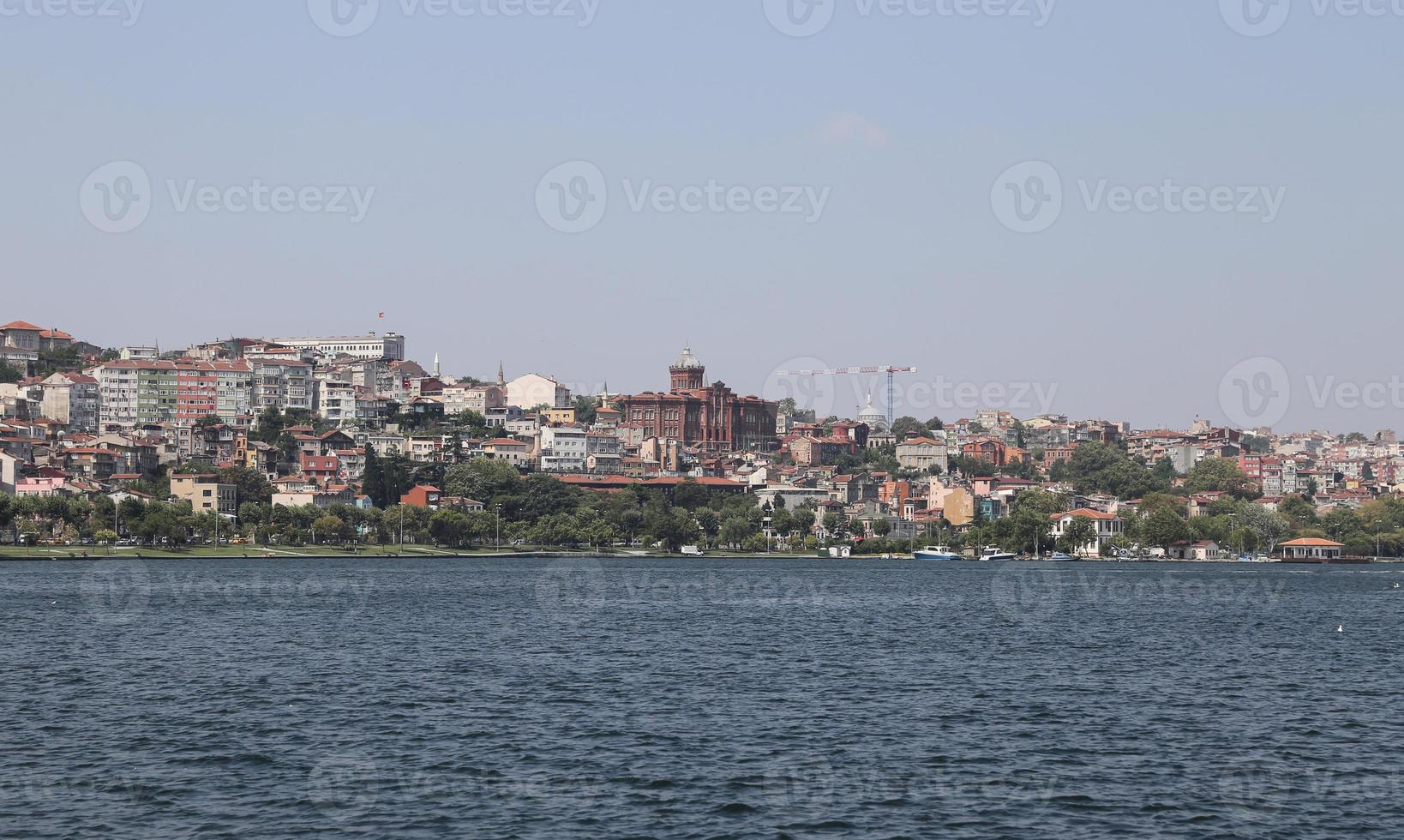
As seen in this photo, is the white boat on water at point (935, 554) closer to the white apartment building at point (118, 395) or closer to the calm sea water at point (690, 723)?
the calm sea water at point (690, 723)

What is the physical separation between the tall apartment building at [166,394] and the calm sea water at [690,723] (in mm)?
133127

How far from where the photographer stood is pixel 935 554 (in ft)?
502

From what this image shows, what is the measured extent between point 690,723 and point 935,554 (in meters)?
122

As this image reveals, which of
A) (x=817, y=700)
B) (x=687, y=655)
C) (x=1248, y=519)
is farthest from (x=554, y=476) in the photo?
(x=817, y=700)

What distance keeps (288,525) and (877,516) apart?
6922 centimetres

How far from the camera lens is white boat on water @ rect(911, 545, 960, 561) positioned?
500 feet

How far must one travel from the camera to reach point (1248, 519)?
6703 inches

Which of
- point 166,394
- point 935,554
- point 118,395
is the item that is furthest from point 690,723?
point 118,395

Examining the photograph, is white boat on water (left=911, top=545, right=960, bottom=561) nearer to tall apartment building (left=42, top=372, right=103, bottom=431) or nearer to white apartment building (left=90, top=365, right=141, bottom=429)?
white apartment building (left=90, top=365, right=141, bottom=429)

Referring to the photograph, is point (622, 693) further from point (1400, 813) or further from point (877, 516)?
point (877, 516)

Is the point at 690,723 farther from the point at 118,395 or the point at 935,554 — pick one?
the point at 118,395

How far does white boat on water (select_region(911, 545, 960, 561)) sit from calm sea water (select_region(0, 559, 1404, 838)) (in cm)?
8469

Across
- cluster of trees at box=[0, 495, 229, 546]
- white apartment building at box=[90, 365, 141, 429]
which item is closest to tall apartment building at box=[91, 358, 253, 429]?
white apartment building at box=[90, 365, 141, 429]

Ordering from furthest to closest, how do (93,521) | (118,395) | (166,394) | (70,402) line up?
(166,394) < (118,395) < (70,402) < (93,521)
